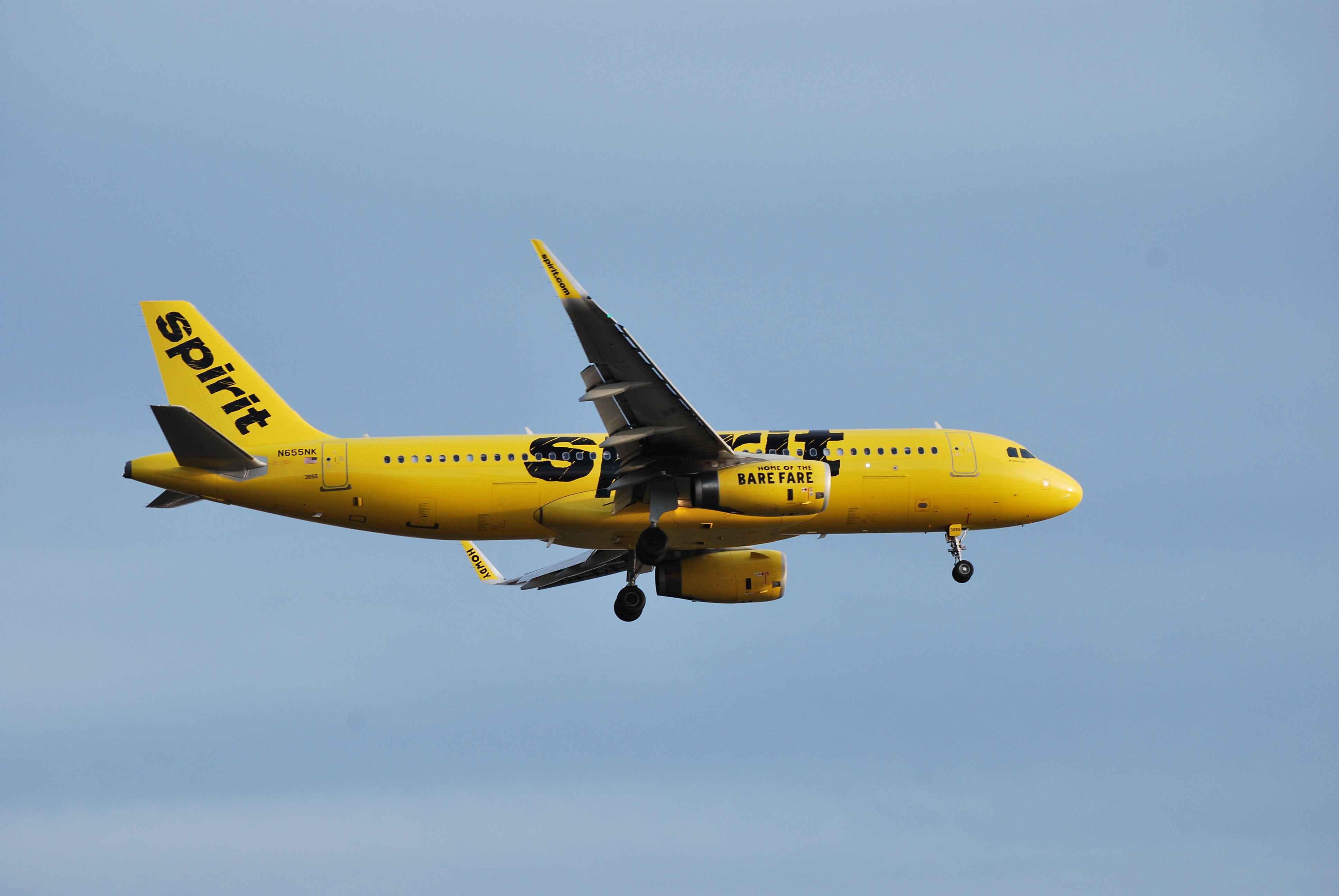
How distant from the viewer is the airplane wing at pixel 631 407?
38344 millimetres

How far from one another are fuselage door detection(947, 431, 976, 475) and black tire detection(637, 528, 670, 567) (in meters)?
10.6

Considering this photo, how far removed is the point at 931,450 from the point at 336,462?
19953 mm

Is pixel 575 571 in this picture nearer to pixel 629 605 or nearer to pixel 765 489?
pixel 629 605

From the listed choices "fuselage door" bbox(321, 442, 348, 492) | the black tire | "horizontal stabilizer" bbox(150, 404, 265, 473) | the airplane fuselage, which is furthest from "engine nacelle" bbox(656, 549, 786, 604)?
"horizontal stabilizer" bbox(150, 404, 265, 473)

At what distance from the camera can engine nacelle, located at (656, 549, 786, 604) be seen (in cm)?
5266

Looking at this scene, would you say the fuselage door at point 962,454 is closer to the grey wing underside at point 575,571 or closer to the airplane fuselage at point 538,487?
the airplane fuselage at point 538,487

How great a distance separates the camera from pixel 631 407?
141 feet

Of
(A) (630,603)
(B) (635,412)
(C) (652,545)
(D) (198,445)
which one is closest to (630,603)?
(A) (630,603)

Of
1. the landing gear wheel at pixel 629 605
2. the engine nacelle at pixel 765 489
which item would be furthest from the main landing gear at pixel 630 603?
the engine nacelle at pixel 765 489

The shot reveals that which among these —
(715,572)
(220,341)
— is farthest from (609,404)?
(220,341)

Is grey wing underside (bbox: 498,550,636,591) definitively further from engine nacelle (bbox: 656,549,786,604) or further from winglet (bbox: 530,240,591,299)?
winglet (bbox: 530,240,591,299)

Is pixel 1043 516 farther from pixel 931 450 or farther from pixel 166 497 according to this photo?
pixel 166 497

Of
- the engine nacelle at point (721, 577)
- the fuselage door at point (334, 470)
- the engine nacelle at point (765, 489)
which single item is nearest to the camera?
the engine nacelle at point (765, 489)

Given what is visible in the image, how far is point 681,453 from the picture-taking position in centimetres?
4519
